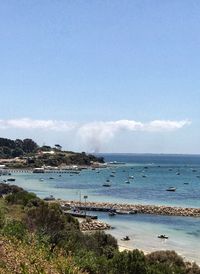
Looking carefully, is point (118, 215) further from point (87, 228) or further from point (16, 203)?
point (16, 203)

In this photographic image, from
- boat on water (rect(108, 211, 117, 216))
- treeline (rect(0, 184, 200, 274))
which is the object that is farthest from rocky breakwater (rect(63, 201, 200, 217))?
treeline (rect(0, 184, 200, 274))

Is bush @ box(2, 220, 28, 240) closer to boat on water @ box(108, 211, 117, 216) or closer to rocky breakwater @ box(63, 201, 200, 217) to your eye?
boat on water @ box(108, 211, 117, 216)

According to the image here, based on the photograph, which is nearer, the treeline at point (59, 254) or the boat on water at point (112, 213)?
the treeline at point (59, 254)

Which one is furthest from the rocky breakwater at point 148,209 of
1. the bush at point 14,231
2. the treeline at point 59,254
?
the bush at point 14,231

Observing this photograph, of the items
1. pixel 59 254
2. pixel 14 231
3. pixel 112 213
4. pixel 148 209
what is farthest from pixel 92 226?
pixel 59 254

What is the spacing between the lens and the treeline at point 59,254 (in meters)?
13.9

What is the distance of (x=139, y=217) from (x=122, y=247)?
23.1 metres

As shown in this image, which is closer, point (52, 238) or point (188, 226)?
point (52, 238)

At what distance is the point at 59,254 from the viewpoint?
55.4 ft

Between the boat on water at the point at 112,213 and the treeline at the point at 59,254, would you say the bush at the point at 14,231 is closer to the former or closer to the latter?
the treeline at the point at 59,254

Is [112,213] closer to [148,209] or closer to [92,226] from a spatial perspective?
[148,209]

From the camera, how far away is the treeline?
1393 cm

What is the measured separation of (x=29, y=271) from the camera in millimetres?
12492

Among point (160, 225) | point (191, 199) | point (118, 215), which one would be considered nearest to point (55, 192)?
point (191, 199)
